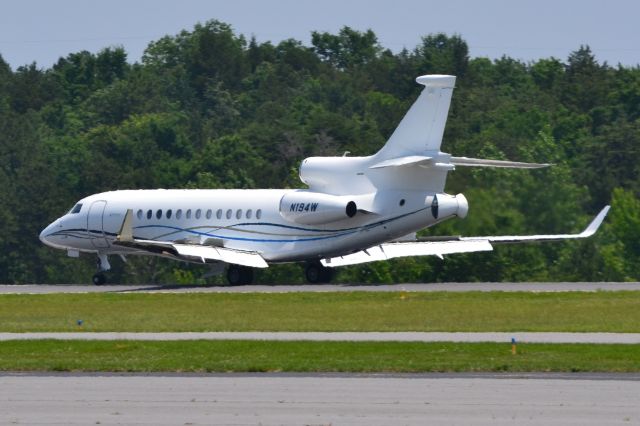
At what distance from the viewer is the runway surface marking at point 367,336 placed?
31.1m

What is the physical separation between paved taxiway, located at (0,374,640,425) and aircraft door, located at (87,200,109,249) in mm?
31205

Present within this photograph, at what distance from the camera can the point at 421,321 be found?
36219 millimetres

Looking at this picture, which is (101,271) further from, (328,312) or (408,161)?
(328,312)

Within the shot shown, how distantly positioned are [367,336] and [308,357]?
465 centimetres

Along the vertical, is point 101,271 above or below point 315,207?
below

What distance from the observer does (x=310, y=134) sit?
96.2m

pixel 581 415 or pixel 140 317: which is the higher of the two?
pixel 581 415

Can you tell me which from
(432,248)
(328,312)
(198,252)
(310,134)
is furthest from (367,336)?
(310,134)

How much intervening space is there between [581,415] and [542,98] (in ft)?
342

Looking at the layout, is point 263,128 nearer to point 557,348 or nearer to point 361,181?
point 361,181

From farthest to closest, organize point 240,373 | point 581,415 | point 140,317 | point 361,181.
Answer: point 361,181, point 140,317, point 240,373, point 581,415

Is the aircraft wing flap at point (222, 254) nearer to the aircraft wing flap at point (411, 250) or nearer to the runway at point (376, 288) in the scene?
the runway at point (376, 288)

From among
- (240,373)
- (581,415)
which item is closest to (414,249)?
(240,373)

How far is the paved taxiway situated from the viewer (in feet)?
65.1
